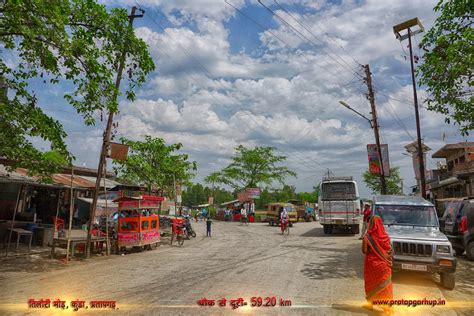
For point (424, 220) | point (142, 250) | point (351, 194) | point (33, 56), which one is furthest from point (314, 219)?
point (33, 56)

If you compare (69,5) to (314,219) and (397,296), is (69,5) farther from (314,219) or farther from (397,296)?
(314,219)

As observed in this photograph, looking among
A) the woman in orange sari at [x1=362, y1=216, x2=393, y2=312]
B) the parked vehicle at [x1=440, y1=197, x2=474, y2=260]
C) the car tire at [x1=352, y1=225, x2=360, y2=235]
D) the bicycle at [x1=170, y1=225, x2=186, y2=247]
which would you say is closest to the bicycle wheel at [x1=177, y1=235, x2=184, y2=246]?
the bicycle at [x1=170, y1=225, x2=186, y2=247]

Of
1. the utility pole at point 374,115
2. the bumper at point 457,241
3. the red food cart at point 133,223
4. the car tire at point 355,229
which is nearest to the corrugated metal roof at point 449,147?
the utility pole at point 374,115

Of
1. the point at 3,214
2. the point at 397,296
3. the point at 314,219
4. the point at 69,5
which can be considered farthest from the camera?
the point at 314,219

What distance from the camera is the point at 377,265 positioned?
6215 mm

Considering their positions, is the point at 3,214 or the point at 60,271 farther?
the point at 3,214

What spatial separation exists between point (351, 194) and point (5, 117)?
18.5m

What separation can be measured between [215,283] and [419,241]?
198 inches

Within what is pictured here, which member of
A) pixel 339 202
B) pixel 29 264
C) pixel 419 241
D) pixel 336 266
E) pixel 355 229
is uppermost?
pixel 339 202

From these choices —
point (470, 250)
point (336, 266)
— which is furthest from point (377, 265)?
point (470, 250)

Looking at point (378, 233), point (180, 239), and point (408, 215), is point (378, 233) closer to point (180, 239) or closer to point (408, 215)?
point (408, 215)

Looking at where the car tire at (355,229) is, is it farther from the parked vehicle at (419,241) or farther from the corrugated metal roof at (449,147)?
the corrugated metal roof at (449,147)

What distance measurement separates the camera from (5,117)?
1017cm

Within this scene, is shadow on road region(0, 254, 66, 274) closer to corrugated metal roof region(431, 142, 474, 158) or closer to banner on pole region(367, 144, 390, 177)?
banner on pole region(367, 144, 390, 177)
